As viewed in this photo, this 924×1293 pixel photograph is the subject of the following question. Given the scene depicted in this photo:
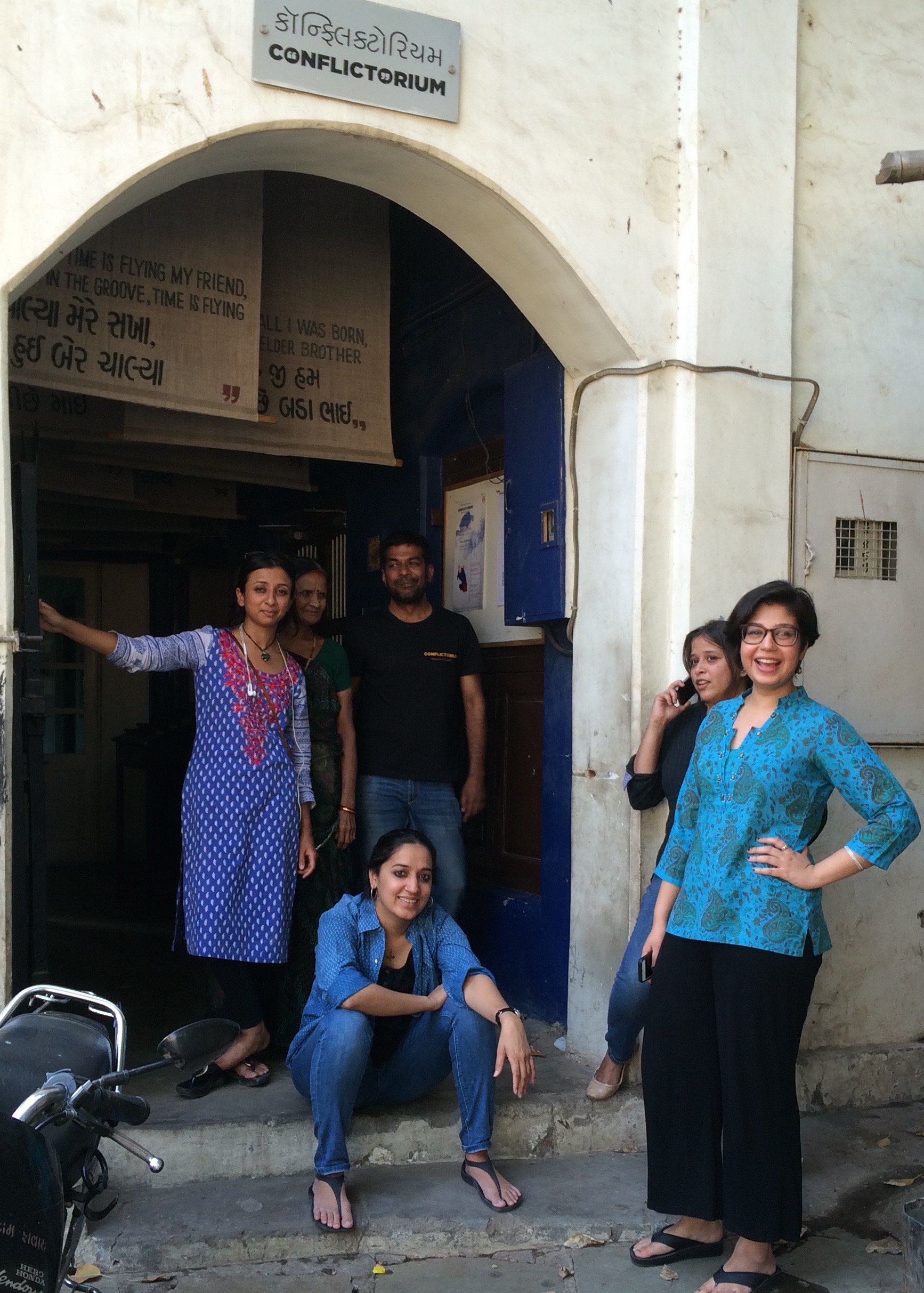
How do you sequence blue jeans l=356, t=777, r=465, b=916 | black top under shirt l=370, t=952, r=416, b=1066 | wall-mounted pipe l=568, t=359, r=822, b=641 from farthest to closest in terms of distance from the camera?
blue jeans l=356, t=777, r=465, b=916
wall-mounted pipe l=568, t=359, r=822, b=641
black top under shirt l=370, t=952, r=416, b=1066

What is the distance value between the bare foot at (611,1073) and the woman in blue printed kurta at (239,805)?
1.14 m

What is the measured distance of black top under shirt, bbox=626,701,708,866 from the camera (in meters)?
3.97

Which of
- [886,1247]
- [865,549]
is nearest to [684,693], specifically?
[865,549]

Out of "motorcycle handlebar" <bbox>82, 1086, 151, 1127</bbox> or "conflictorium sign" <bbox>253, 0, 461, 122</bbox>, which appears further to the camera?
"conflictorium sign" <bbox>253, 0, 461, 122</bbox>

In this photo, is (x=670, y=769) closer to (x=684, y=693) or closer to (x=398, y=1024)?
(x=684, y=693)

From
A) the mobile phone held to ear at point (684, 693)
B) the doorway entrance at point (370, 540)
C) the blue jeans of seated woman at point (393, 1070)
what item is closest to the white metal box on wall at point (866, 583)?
the mobile phone held to ear at point (684, 693)

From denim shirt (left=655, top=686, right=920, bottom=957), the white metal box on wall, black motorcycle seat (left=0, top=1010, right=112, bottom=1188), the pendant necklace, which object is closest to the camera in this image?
black motorcycle seat (left=0, top=1010, right=112, bottom=1188)

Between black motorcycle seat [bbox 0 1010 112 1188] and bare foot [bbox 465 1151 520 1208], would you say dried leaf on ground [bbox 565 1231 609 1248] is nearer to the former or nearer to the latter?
bare foot [bbox 465 1151 520 1208]

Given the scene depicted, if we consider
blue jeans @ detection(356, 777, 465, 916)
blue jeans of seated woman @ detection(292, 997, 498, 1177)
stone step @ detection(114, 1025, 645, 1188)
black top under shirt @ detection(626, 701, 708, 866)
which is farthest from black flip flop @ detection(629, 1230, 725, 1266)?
blue jeans @ detection(356, 777, 465, 916)

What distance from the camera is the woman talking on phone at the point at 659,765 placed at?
12.9 ft

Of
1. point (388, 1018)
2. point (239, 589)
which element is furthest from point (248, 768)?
point (388, 1018)

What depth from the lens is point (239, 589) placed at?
429cm

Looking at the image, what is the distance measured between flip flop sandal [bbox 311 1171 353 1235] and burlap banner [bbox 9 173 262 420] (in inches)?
108

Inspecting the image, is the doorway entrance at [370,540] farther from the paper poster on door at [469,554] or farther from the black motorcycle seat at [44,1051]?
the black motorcycle seat at [44,1051]
